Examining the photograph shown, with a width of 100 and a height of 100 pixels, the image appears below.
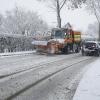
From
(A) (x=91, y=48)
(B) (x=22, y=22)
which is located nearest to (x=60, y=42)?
(A) (x=91, y=48)

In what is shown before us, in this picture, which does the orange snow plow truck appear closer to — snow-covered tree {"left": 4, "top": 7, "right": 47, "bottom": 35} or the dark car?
the dark car

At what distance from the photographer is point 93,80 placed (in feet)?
43.7

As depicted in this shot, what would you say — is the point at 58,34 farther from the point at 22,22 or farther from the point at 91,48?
the point at 22,22

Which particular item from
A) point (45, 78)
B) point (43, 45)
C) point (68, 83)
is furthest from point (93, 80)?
point (43, 45)

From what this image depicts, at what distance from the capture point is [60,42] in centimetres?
3459

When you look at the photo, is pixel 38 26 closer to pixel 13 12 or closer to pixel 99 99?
pixel 13 12

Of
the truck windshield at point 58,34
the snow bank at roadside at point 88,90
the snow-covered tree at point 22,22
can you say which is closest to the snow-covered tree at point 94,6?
the snow-covered tree at point 22,22

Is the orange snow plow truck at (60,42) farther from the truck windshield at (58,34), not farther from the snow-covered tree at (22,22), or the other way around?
the snow-covered tree at (22,22)

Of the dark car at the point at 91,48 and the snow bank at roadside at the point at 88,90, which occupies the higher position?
the dark car at the point at 91,48

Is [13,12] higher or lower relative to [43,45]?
higher

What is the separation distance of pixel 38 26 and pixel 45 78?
6608 centimetres

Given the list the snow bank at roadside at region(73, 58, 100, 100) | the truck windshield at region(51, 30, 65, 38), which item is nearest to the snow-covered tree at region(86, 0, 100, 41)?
the truck windshield at region(51, 30, 65, 38)

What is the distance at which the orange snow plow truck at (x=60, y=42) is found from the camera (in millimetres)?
33094

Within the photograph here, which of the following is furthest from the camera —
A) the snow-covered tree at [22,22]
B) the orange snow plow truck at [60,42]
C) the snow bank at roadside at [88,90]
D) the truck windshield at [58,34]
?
the snow-covered tree at [22,22]
